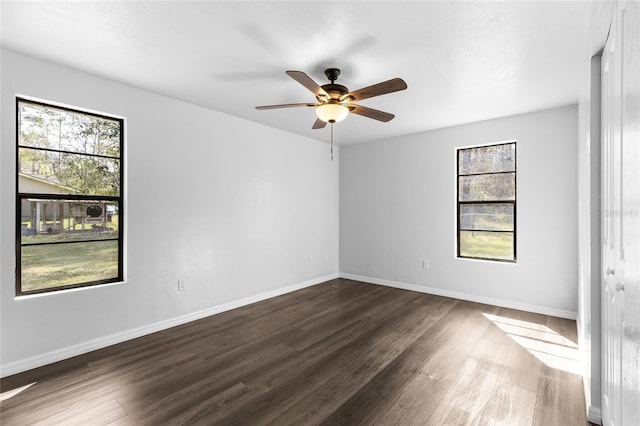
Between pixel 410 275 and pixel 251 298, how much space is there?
2.61m

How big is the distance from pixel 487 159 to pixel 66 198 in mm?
5113

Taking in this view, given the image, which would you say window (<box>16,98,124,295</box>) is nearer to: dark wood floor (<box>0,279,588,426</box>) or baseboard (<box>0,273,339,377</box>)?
baseboard (<box>0,273,339,377</box>)

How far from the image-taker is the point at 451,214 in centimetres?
476

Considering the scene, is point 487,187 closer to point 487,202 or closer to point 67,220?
point 487,202

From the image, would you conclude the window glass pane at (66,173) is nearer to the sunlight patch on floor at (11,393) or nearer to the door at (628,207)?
the sunlight patch on floor at (11,393)

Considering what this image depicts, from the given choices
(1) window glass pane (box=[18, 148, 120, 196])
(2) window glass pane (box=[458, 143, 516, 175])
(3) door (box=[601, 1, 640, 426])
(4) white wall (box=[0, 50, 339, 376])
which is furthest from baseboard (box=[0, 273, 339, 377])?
Result: (3) door (box=[601, 1, 640, 426])

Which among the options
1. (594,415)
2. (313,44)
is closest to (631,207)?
(594,415)

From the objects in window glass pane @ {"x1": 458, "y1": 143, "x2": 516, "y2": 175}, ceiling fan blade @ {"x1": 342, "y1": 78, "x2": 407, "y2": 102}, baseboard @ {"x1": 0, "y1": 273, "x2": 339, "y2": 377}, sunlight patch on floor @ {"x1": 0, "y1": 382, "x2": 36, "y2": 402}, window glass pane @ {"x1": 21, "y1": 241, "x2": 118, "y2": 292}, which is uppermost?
ceiling fan blade @ {"x1": 342, "y1": 78, "x2": 407, "y2": 102}

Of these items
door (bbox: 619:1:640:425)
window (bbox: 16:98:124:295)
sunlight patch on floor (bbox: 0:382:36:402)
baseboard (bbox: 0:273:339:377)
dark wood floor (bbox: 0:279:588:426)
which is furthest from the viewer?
window (bbox: 16:98:124:295)

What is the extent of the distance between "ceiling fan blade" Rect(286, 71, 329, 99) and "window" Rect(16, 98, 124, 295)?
2.14 m

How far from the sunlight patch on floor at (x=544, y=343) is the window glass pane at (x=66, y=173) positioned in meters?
4.45

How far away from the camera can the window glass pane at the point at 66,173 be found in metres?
2.71

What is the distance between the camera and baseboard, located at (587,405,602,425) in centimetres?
193

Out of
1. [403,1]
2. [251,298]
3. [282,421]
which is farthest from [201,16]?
[251,298]
